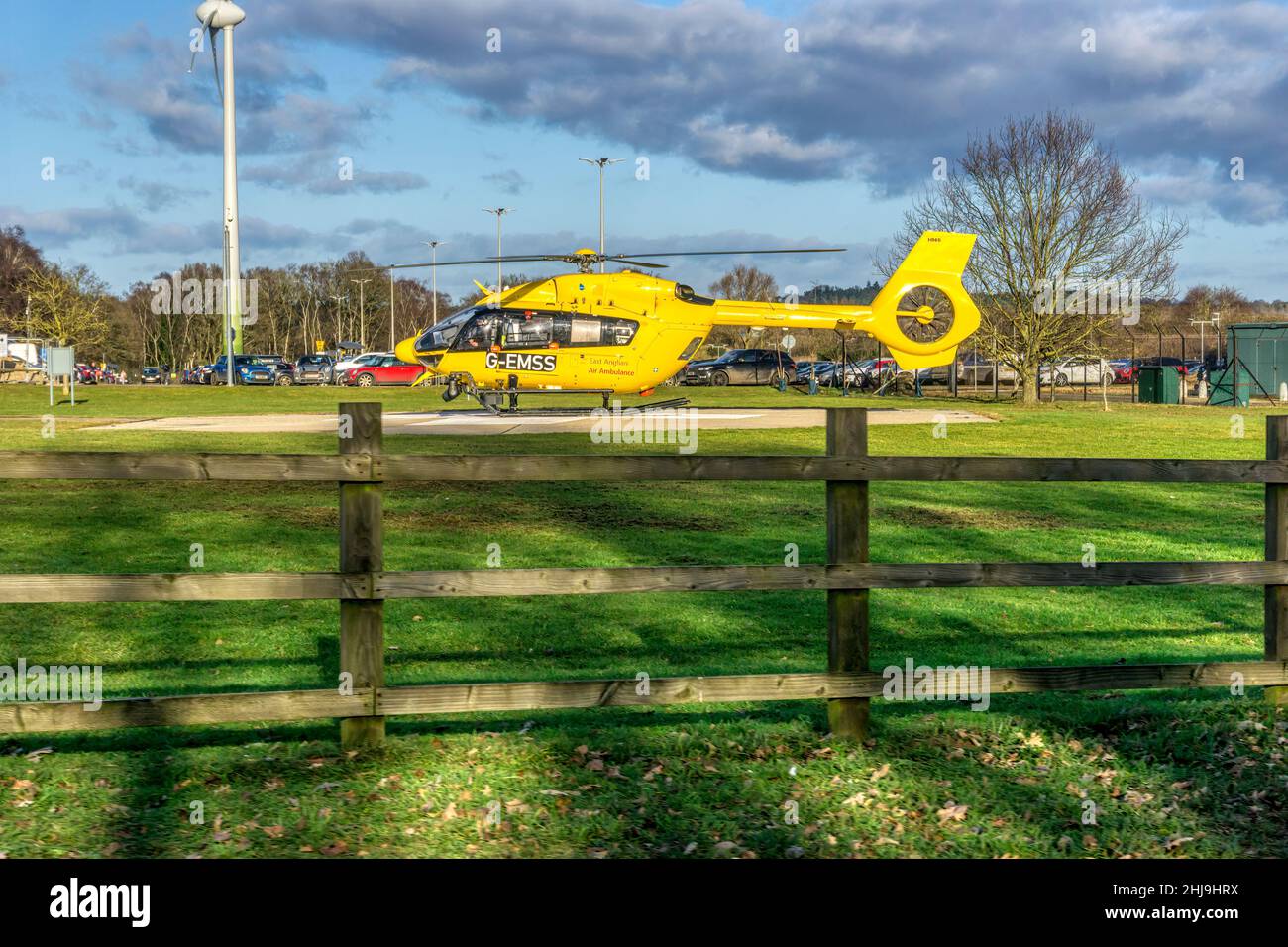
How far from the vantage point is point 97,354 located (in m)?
91.1

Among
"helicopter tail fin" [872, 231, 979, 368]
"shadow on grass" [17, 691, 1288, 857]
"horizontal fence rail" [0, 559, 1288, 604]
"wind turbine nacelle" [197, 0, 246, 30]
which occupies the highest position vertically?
"wind turbine nacelle" [197, 0, 246, 30]

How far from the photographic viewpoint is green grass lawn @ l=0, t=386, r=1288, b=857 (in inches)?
204

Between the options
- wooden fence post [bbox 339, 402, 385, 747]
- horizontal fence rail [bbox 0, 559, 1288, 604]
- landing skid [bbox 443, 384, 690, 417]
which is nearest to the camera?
horizontal fence rail [bbox 0, 559, 1288, 604]

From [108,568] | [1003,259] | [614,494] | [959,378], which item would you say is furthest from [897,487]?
[959,378]

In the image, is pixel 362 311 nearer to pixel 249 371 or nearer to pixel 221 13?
pixel 249 371

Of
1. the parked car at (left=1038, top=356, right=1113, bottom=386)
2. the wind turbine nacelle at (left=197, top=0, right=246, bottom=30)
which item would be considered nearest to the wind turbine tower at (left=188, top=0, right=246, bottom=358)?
the wind turbine nacelle at (left=197, top=0, right=246, bottom=30)

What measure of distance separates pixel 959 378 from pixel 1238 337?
16.6 m

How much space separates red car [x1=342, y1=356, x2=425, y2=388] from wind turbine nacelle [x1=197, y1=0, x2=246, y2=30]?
1512 cm

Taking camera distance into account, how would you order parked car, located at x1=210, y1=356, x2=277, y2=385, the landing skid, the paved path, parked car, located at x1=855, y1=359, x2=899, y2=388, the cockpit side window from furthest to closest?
1. parked car, located at x1=210, y1=356, x2=277, y2=385
2. parked car, located at x1=855, y1=359, x2=899, y2=388
3. the landing skid
4. the cockpit side window
5. the paved path

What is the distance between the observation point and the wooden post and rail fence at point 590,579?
5.49m

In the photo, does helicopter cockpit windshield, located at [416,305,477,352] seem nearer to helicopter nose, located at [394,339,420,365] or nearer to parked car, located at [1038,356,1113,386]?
helicopter nose, located at [394,339,420,365]

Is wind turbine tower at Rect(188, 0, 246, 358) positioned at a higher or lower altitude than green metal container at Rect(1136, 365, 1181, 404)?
higher

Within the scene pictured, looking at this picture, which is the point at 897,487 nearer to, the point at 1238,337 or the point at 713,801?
the point at 713,801

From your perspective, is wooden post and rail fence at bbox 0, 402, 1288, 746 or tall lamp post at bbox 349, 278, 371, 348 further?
tall lamp post at bbox 349, 278, 371, 348
